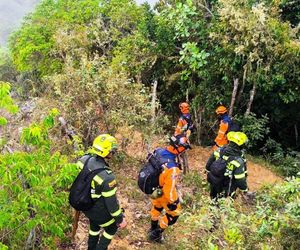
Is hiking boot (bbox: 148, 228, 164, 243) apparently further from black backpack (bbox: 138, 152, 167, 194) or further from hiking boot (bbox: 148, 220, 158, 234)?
black backpack (bbox: 138, 152, 167, 194)

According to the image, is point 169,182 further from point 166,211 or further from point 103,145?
point 103,145

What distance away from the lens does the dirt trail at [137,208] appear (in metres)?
7.50

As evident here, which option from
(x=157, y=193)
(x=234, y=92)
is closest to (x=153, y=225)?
(x=157, y=193)

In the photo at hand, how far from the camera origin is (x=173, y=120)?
1592 centimetres

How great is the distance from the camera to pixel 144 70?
15.3 meters

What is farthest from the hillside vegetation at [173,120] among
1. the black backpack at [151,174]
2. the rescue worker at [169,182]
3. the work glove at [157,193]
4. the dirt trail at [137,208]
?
the black backpack at [151,174]

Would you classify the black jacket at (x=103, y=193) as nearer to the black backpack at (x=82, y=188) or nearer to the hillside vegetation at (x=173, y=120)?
the black backpack at (x=82, y=188)

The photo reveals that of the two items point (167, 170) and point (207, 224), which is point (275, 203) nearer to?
point (207, 224)

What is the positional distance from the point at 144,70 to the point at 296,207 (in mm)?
11150

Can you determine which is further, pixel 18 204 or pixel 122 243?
pixel 122 243

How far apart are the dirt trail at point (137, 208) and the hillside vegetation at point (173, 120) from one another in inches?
1.2

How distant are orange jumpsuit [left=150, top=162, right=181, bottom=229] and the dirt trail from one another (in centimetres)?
76

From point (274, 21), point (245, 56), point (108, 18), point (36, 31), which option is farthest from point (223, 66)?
point (36, 31)

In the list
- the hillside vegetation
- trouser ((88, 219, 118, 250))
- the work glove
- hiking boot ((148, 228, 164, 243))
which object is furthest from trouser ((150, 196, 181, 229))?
trouser ((88, 219, 118, 250))
